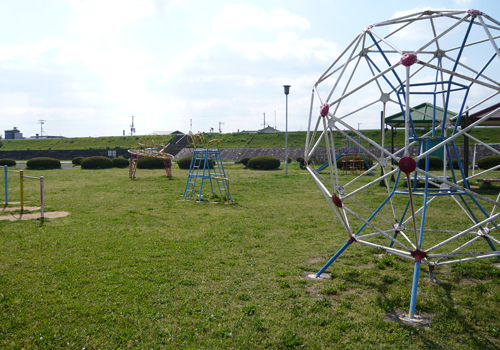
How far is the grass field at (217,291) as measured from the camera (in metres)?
3.66

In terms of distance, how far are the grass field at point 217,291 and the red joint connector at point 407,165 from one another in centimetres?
164

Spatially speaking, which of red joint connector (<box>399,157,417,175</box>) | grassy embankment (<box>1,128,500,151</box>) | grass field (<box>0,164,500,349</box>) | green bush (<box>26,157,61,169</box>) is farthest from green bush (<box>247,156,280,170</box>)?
grassy embankment (<box>1,128,500,151</box>)

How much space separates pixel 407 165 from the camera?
3.88m

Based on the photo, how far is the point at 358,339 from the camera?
3643mm

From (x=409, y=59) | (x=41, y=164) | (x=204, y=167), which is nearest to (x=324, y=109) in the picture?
(x=409, y=59)

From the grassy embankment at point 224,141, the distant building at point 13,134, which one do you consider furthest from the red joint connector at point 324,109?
the distant building at point 13,134

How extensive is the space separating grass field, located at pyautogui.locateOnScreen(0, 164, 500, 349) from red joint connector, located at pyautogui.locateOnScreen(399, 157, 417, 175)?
1.64 m

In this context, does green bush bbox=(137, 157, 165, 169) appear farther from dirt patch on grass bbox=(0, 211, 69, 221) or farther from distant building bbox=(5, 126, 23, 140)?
distant building bbox=(5, 126, 23, 140)

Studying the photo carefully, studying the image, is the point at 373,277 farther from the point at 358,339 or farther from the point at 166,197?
the point at 166,197

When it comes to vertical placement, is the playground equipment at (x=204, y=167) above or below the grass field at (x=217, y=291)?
above

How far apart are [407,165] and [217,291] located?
9.13ft

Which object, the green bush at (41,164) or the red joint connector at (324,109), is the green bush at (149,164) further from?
the red joint connector at (324,109)

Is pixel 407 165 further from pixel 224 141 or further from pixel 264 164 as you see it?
pixel 224 141

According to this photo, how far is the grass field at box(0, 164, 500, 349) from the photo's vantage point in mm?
3662
